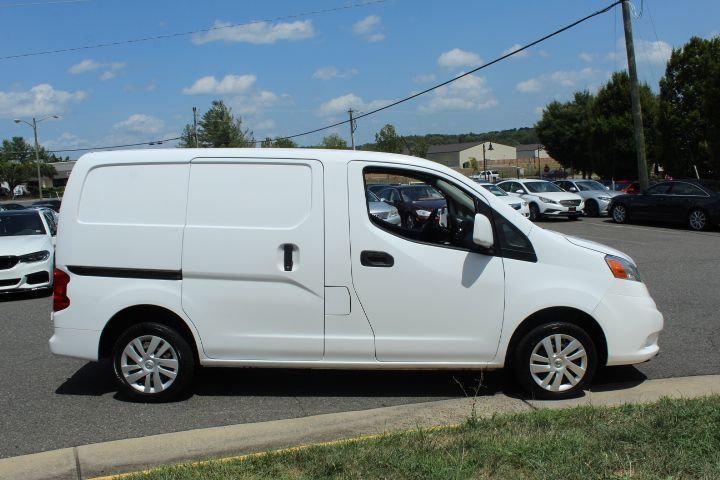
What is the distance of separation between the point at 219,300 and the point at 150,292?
555 mm

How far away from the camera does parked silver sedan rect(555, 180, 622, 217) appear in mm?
25048

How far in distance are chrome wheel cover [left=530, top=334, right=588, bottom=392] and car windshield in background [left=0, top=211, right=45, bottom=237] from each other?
9.93 metres

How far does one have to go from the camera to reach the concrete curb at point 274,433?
418cm

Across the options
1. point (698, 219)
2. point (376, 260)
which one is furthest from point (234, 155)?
point (698, 219)

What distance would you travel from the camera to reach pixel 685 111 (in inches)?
1112

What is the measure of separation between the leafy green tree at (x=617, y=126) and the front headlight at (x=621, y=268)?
3084 cm

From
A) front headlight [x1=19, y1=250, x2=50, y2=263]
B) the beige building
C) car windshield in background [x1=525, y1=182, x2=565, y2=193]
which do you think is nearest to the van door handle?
front headlight [x1=19, y1=250, x2=50, y2=263]

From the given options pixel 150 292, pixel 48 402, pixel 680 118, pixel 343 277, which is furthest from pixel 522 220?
pixel 680 118

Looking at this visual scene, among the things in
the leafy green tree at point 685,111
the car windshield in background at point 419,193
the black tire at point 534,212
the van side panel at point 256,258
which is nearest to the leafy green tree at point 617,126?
the leafy green tree at point 685,111

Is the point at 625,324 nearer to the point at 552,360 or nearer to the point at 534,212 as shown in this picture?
the point at 552,360

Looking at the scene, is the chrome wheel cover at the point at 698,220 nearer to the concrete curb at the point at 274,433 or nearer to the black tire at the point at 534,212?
the black tire at the point at 534,212

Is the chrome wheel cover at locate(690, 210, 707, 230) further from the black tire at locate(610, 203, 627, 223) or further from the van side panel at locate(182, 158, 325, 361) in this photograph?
the van side panel at locate(182, 158, 325, 361)

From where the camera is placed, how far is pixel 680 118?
2827 centimetres

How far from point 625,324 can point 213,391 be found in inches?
136
